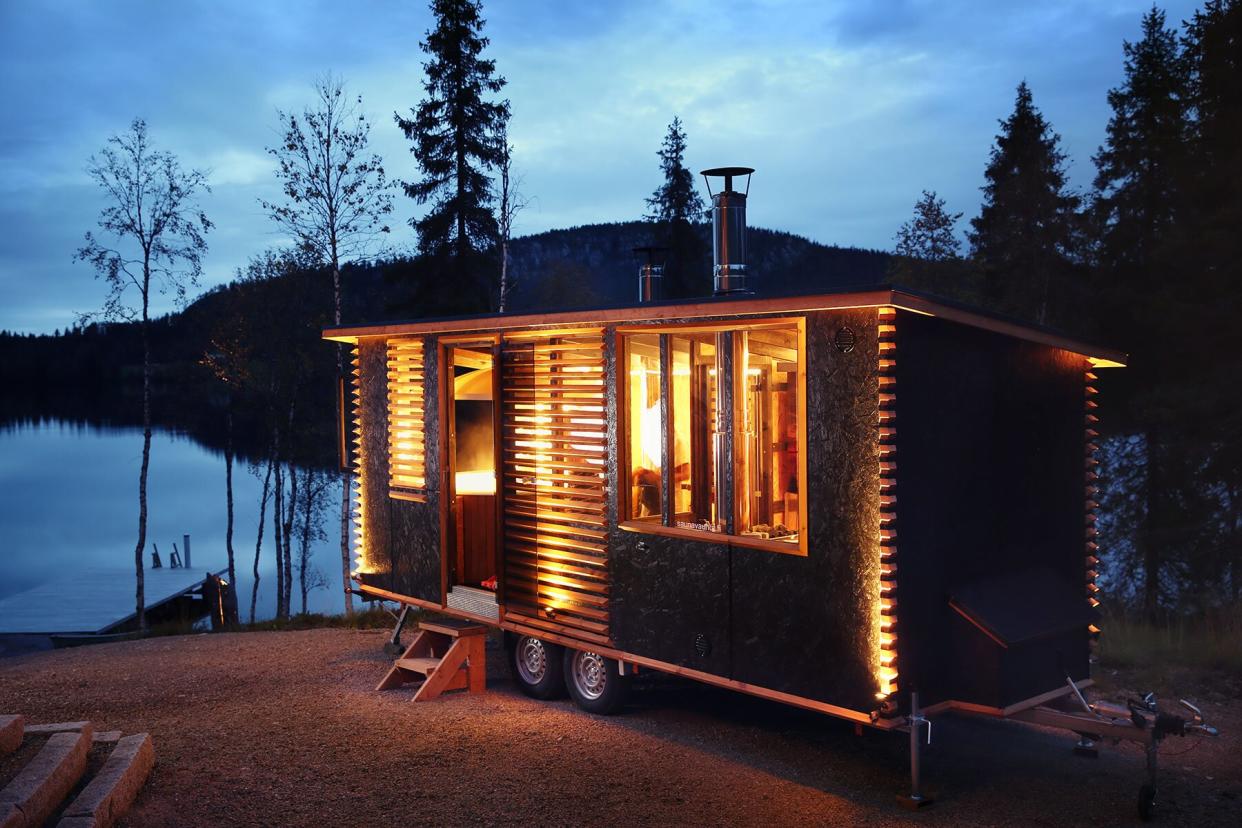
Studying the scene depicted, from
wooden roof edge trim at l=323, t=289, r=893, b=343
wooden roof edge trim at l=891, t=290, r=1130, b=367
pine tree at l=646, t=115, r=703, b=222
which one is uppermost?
pine tree at l=646, t=115, r=703, b=222

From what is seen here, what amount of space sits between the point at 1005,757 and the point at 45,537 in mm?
46254

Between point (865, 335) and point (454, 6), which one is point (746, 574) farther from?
point (454, 6)

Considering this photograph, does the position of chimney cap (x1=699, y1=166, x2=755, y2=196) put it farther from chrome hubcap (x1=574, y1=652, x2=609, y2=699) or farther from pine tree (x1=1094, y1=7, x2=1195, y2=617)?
pine tree (x1=1094, y1=7, x2=1195, y2=617)

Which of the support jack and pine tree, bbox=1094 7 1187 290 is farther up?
pine tree, bbox=1094 7 1187 290

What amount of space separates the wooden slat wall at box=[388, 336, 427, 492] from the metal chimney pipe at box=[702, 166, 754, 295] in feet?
8.37

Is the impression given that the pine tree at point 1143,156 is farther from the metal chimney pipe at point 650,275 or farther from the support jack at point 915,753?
the support jack at point 915,753

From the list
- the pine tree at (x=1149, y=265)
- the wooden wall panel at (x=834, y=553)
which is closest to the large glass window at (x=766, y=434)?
the wooden wall panel at (x=834, y=553)

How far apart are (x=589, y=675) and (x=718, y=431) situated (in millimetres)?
2299

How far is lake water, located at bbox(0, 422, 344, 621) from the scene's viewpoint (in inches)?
1518

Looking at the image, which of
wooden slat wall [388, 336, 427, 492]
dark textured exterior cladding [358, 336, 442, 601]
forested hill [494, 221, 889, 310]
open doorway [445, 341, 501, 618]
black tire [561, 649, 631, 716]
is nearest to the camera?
black tire [561, 649, 631, 716]

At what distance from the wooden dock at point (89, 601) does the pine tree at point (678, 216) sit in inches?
573

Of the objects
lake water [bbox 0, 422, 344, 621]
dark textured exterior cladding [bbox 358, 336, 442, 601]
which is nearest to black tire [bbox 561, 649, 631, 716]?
dark textured exterior cladding [bbox 358, 336, 442, 601]

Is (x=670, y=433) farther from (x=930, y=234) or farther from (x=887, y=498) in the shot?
(x=930, y=234)

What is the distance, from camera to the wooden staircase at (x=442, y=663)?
804 centimetres
